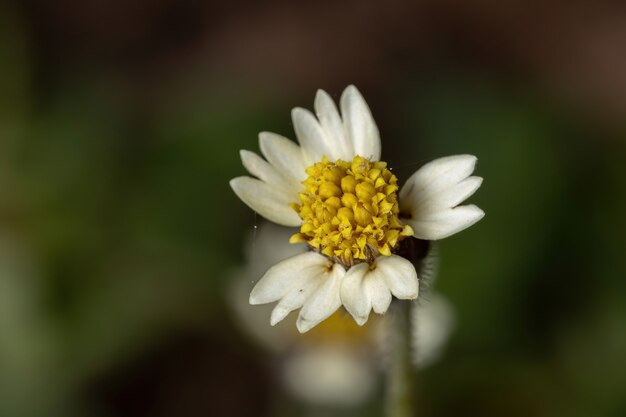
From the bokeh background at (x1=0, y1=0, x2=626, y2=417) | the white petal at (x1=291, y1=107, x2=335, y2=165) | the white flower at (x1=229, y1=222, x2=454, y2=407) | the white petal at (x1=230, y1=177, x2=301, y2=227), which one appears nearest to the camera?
the white petal at (x1=230, y1=177, x2=301, y2=227)

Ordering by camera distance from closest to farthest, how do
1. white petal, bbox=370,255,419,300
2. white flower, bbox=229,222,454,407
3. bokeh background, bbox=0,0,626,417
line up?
white petal, bbox=370,255,419,300
white flower, bbox=229,222,454,407
bokeh background, bbox=0,0,626,417

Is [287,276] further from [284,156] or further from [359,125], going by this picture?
[359,125]

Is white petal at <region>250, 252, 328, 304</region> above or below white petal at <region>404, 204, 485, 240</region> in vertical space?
below

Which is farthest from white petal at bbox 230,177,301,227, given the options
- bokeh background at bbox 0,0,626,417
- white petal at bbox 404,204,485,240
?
bokeh background at bbox 0,0,626,417

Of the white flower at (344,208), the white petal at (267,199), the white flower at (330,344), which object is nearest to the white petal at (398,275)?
the white flower at (344,208)

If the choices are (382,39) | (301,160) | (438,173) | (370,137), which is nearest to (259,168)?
(301,160)

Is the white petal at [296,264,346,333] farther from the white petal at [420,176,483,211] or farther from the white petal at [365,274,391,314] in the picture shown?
the white petal at [420,176,483,211]

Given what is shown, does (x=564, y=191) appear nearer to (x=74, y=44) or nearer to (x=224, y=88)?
(x=224, y=88)
